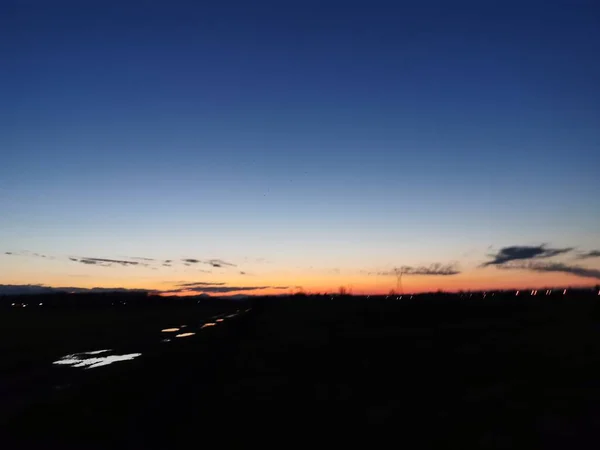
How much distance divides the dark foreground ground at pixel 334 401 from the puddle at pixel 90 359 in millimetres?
1946

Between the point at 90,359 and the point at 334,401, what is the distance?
67.5ft

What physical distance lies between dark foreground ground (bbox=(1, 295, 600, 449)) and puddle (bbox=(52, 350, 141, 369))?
6.38 ft

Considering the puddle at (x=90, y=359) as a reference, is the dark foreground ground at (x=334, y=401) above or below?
below

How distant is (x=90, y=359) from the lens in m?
34.3

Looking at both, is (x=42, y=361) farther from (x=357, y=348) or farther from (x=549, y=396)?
(x=549, y=396)

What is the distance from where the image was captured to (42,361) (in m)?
33.4

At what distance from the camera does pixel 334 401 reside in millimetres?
18984

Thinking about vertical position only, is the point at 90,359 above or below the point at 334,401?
above

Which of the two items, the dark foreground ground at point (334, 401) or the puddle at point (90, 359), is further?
the puddle at point (90, 359)

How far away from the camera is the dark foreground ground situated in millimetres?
14312

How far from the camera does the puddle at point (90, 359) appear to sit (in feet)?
103

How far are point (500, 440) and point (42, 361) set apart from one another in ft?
91.6

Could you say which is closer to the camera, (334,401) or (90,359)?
(334,401)

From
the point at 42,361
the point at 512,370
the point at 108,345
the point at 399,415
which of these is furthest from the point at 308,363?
Result: the point at 108,345
